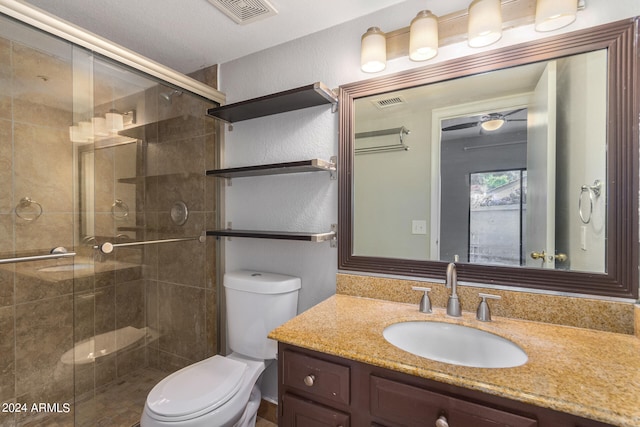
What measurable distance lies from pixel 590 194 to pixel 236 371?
5.40ft

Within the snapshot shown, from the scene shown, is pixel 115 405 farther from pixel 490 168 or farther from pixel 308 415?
pixel 490 168

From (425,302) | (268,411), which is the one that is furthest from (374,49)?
(268,411)

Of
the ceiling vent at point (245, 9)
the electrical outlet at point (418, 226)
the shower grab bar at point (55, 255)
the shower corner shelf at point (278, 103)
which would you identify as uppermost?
the ceiling vent at point (245, 9)

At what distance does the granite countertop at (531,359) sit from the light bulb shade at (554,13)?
110cm

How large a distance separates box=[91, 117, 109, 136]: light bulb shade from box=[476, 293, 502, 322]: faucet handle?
76.4 inches

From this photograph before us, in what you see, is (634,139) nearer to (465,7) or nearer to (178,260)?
(465,7)

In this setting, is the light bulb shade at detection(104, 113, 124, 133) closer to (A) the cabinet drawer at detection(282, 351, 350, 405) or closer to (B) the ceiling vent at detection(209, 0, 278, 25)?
(B) the ceiling vent at detection(209, 0, 278, 25)

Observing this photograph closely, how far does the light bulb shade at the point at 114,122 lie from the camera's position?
1.52 metres

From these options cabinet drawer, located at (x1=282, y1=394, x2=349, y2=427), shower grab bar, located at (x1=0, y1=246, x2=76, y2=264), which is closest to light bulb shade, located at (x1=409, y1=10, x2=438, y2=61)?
cabinet drawer, located at (x1=282, y1=394, x2=349, y2=427)

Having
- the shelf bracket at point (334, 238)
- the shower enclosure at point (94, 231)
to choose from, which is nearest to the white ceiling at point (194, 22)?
the shower enclosure at point (94, 231)

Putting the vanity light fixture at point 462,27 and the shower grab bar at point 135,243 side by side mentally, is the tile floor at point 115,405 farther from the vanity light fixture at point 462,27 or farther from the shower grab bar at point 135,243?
the vanity light fixture at point 462,27

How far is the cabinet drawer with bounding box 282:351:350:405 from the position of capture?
3.00ft

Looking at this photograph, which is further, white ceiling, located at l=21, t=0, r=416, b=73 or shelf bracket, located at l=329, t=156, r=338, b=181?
shelf bracket, located at l=329, t=156, r=338, b=181

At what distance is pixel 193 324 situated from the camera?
1890mm
